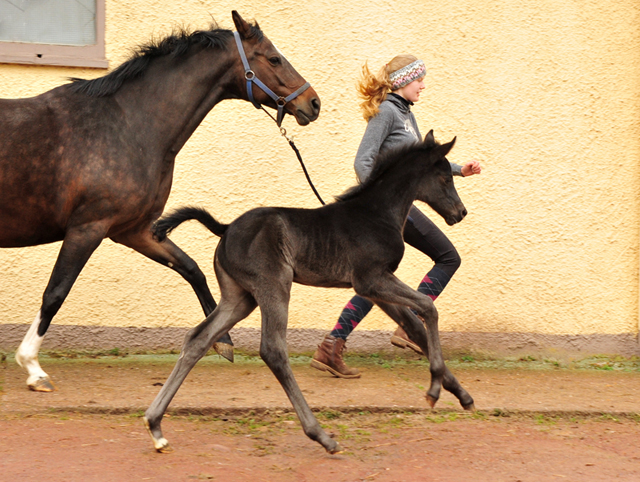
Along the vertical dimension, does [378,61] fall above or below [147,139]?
above

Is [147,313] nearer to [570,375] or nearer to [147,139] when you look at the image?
[147,139]

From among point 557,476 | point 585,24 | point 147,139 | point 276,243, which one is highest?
point 585,24

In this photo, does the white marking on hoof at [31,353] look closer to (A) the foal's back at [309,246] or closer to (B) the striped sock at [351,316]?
(A) the foal's back at [309,246]

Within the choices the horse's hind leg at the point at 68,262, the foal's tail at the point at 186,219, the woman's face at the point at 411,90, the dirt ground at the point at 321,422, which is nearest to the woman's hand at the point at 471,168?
the woman's face at the point at 411,90

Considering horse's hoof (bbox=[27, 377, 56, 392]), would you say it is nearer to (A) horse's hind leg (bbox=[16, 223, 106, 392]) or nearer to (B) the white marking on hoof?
(B) the white marking on hoof

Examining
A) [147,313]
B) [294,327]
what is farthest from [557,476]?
[147,313]

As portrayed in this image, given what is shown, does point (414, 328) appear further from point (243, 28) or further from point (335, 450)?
point (243, 28)

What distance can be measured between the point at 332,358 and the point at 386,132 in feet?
5.23

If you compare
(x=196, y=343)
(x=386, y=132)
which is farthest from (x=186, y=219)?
(x=386, y=132)

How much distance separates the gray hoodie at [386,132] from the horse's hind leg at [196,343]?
4.04 ft

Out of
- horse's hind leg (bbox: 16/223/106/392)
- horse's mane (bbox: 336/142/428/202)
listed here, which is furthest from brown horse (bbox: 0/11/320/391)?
horse's mane (bbox: 336/142/428/202)

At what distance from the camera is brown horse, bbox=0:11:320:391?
14.5 feet

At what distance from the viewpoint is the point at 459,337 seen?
19.4 feet

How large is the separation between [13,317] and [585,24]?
5068 millimetres
